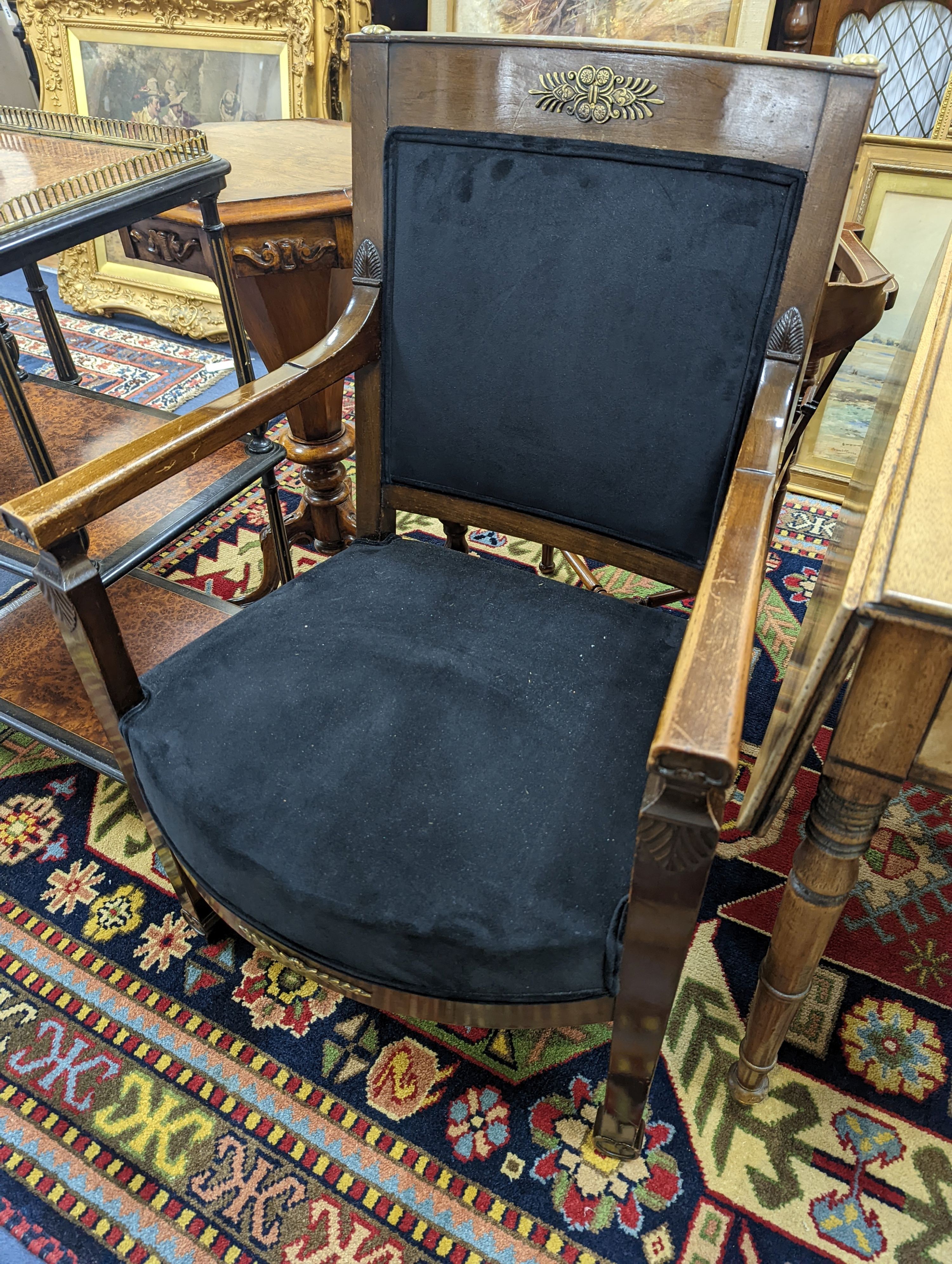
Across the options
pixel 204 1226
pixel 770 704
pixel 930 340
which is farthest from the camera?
pixel 770 704

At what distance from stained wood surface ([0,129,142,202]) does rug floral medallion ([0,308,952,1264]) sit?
1.07 metres

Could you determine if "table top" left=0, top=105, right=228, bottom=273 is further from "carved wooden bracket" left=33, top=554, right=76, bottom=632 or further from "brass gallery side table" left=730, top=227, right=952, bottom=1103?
"brass gallery side table" left=730, top=227, right=952, bottom=1103

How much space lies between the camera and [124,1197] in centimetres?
101

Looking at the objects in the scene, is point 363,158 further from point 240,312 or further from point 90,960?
point 90,960

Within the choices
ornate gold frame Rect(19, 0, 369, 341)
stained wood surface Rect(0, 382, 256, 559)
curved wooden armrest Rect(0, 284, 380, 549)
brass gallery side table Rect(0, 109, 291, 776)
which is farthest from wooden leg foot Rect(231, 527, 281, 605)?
ornate gold frame Rect(19, 0, 369, 341)

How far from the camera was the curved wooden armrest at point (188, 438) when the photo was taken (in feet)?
2.73

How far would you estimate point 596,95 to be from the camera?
92 cm

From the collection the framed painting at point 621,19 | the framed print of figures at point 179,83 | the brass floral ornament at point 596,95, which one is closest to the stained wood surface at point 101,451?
the brass floral ornament at point 596,95

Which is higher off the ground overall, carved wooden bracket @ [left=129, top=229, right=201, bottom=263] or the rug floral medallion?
carved wooden bracket @ [left=129, top=229, right=201, bottom=263]

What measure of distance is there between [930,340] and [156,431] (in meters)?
0.87

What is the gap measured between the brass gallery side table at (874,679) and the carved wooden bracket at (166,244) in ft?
4.03

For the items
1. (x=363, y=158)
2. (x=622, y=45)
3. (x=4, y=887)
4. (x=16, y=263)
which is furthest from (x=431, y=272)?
(x=4, y=887)

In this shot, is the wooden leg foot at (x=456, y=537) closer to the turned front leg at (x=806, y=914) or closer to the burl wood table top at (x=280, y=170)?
the burl wood table top at (x=280, y=170)

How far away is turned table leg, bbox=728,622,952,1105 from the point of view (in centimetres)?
61
